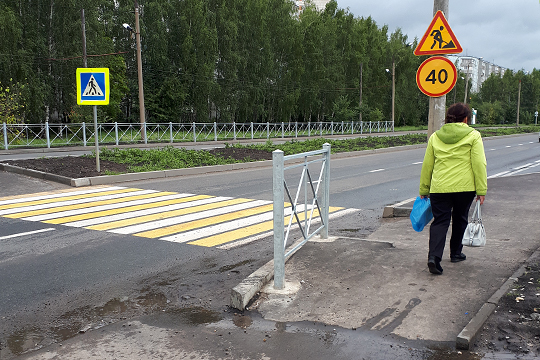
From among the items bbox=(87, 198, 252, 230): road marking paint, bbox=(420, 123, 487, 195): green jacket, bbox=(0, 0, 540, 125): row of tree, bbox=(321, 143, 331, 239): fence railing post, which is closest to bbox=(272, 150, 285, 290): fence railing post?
bbox=(321, 143, 331, 239): fence railing post

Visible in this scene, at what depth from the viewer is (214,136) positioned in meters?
32.6

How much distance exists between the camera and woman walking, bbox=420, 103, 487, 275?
182 inches

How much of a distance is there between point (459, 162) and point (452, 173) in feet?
0.43

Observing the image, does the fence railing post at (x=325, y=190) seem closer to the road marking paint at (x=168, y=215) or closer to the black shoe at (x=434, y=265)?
the black shoe at (x=434, y=265)

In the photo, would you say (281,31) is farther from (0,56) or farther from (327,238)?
(327,238)

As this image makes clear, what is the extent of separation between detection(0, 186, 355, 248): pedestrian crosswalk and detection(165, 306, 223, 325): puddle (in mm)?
1838

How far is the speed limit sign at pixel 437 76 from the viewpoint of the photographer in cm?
659

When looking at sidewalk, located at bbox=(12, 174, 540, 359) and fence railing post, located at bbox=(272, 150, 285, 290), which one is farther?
fence railing post, located at bbox=(272, 150, 285, 290)

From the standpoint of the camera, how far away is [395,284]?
4492 mm

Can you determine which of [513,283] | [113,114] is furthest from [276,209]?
[113,114]

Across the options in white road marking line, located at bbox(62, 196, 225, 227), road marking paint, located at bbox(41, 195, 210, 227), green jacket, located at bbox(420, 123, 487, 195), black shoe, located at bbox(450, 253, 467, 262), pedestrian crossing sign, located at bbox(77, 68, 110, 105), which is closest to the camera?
green jacket, located at bbox(420, 123, 487, 195)

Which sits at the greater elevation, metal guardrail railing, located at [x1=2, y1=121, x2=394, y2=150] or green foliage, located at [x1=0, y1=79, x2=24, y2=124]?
green foliage, located at [x1=0, y1=79, x2=24, y2=124]

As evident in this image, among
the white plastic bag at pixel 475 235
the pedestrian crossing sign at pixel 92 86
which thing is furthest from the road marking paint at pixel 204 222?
the pedestrian crossing sign at pixel 92 86

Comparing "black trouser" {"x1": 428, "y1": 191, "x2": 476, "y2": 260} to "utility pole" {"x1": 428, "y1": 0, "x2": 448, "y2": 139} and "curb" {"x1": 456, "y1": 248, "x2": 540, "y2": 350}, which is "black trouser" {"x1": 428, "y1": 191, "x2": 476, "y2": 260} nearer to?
"curb" {"x1": 456, "y1": 248, "x2": 540, "y2": 350}
